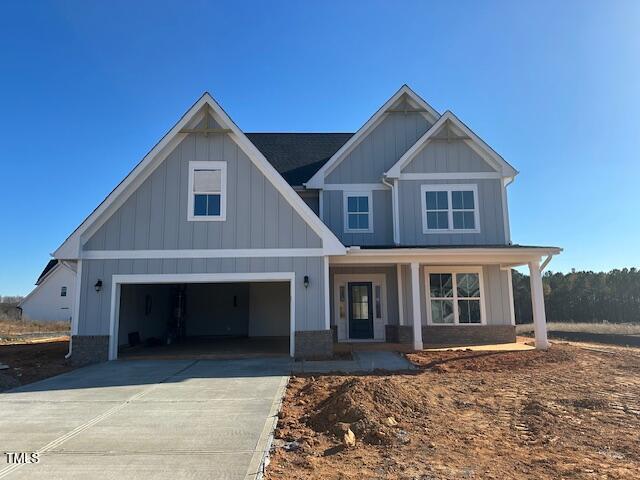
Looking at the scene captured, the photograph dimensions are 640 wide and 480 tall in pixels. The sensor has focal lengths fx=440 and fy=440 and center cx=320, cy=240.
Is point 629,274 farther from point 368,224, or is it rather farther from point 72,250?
point 72,250

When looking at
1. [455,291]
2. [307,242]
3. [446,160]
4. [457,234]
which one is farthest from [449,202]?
[307,242]

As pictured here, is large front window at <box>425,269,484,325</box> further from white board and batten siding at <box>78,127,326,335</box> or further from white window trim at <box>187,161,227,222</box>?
white window trim at <box>187,161,227,222</box>

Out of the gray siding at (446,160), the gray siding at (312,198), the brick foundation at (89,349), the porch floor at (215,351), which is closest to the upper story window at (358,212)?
the gray siding at (312,198)

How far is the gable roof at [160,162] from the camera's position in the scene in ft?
37.3

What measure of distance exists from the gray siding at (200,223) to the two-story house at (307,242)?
0.03m

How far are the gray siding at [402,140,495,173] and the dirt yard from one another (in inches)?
291

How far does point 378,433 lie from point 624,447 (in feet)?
9.13


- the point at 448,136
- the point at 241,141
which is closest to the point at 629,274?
the point at 448,136

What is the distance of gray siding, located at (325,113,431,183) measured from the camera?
15.2 metres

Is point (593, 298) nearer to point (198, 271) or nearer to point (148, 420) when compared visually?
point (198, 271)

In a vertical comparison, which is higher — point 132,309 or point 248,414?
point 132,309

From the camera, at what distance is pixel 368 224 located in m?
15.0

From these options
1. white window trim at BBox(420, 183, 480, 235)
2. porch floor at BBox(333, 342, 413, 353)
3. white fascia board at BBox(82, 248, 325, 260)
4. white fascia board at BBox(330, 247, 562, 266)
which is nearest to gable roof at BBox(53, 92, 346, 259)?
white fascia board at BBox(82, 248, 325, 260)

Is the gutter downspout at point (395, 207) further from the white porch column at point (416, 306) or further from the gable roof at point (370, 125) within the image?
the white porch column at point (416, 306)
